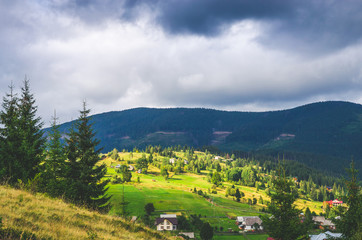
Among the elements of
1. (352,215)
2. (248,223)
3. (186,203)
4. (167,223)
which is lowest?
(248,223)

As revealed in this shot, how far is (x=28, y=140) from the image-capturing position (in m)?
34.1

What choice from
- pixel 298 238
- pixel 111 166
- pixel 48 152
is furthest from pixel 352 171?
pixel 111 166

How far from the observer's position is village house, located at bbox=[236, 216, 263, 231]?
9159 centimetres

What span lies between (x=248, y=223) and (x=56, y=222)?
311 feet

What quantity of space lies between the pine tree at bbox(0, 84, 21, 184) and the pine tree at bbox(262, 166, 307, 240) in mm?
34542

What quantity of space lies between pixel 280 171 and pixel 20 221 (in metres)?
31.7

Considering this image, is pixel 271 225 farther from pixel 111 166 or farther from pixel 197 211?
pixel 111 166

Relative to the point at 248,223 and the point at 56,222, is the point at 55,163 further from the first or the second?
the point at 248,223

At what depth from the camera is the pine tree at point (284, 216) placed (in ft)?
95.9

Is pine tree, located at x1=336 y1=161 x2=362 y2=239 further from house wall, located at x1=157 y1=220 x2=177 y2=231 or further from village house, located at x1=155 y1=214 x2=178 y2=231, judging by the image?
village house, located at x1=155 y1=214 x2=178 y2=231

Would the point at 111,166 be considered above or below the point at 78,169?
below

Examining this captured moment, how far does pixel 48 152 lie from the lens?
34.3 meters

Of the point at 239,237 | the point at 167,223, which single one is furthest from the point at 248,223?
the point at 167,223

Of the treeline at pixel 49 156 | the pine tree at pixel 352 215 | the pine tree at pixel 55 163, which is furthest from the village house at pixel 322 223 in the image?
A: the pine tree at pixel 55 163
